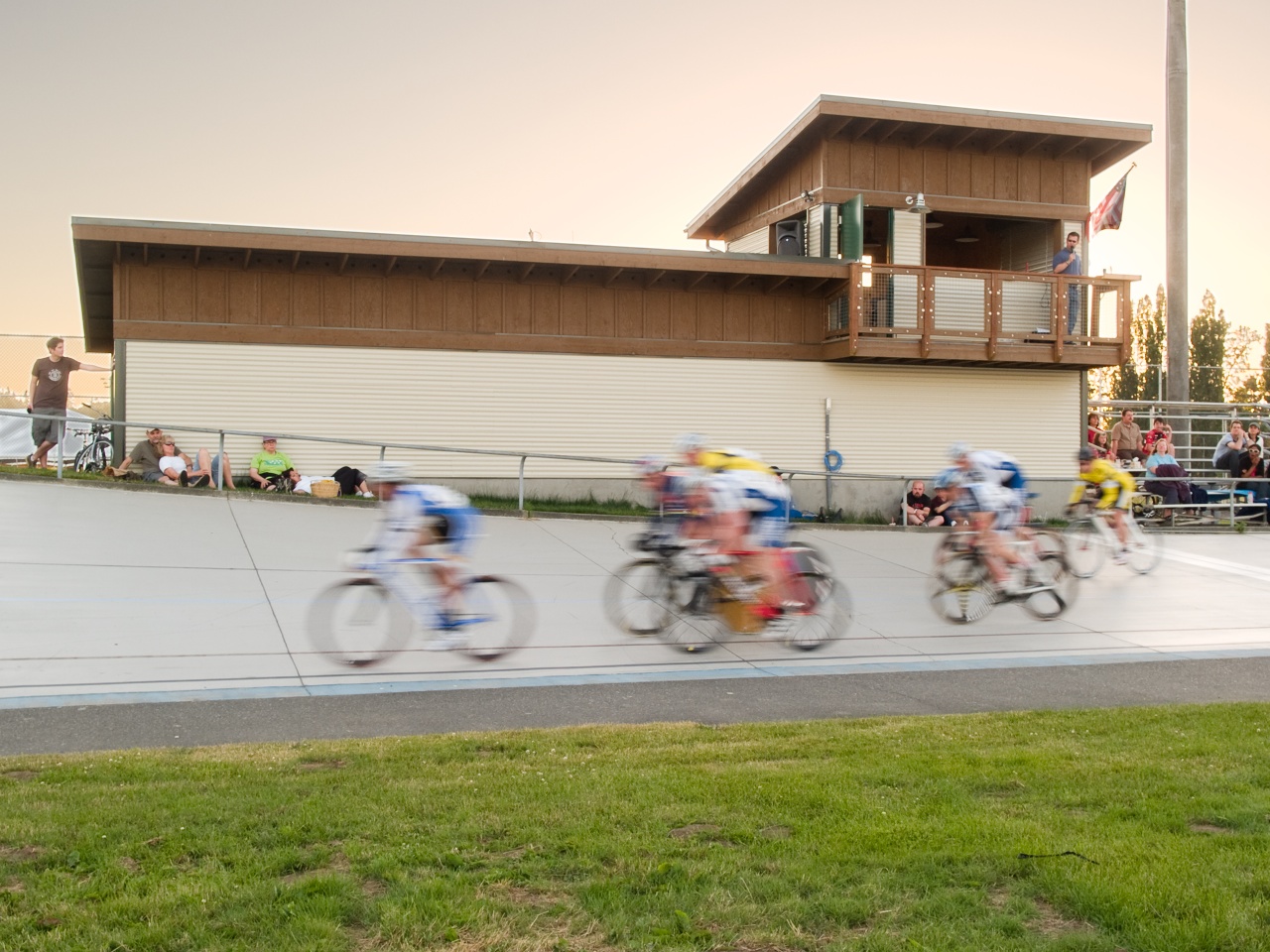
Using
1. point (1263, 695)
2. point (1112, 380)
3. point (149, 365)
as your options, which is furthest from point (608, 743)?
point (1112, 380)

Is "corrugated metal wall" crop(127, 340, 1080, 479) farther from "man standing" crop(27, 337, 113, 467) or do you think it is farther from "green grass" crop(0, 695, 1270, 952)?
"green grass" crop(0, 695, 1270, 952)

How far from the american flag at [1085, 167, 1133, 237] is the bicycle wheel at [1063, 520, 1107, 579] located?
12.4 m

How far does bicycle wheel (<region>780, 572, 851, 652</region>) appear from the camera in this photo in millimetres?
9711

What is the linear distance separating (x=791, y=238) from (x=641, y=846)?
20769 mm

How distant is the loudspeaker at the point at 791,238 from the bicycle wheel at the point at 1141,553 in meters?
10.4

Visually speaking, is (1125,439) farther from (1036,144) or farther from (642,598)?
(642,598)

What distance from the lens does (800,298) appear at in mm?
23281

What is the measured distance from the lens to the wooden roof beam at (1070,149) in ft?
80.3

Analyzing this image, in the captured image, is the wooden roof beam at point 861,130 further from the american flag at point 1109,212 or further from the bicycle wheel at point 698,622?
the bicycle wheel at point 698,622

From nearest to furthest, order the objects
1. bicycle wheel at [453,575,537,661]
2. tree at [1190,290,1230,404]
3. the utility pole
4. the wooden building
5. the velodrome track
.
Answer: the velodrome track < bicycle wheel at [453,575,537,661] < the wooden building < the utility pole < tree at [1190,290,1230,404]

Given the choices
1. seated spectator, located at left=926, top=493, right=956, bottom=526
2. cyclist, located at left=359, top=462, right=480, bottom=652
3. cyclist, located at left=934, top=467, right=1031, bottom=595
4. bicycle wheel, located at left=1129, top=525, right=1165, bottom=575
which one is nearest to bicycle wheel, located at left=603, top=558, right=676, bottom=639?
cyclist, located at left=359, top=462, right=480, bottom=652

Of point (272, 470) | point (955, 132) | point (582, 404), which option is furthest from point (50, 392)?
point (955, 132)

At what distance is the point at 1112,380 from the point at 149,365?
179 feet

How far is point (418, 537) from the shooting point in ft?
28.4
